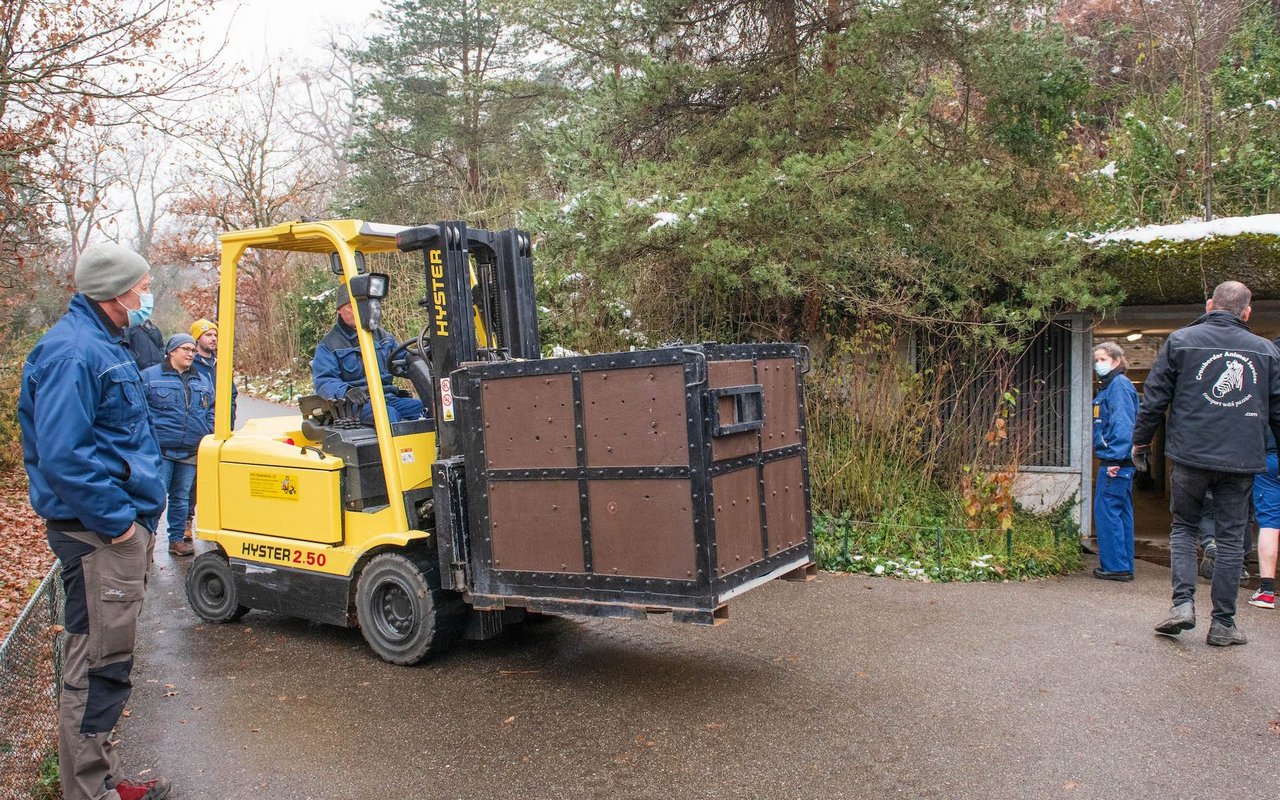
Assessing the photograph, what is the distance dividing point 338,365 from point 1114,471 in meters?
5.92

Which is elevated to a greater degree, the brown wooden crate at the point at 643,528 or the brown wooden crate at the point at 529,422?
the brown wooden crate at the point at 529,422

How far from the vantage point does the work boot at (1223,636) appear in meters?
5.34

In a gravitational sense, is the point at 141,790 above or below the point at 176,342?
below

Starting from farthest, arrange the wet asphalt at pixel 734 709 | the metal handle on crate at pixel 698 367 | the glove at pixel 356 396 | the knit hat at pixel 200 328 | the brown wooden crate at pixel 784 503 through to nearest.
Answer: the knit hat at pixel 200 328 < the glove at pixel 356 396 < the brown wooden crate at pixel 784 503 < the metal handle on crate at pixel 698 367 < the wet asphalt at pixel 734 709

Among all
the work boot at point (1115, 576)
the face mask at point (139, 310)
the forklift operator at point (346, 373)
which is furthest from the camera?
the work boot at point (1115, 576)

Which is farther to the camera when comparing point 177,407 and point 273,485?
point 177,407

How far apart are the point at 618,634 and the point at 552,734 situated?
1.51 metres

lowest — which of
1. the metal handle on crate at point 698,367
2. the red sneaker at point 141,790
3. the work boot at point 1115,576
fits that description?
the work boot at point 1115,576

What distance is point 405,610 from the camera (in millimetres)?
5129

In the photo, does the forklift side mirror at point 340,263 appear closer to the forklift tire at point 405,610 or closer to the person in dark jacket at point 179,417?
the forklift tire at point 405,610

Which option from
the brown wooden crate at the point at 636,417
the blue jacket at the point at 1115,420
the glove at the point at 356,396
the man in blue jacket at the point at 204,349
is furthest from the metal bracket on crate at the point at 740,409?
the man in blue jacket at the point at 204,349

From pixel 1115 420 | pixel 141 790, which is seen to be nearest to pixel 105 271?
pixel 141 790

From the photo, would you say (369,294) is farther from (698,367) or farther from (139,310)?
(698,367)

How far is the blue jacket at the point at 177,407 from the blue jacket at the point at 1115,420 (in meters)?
7.27
